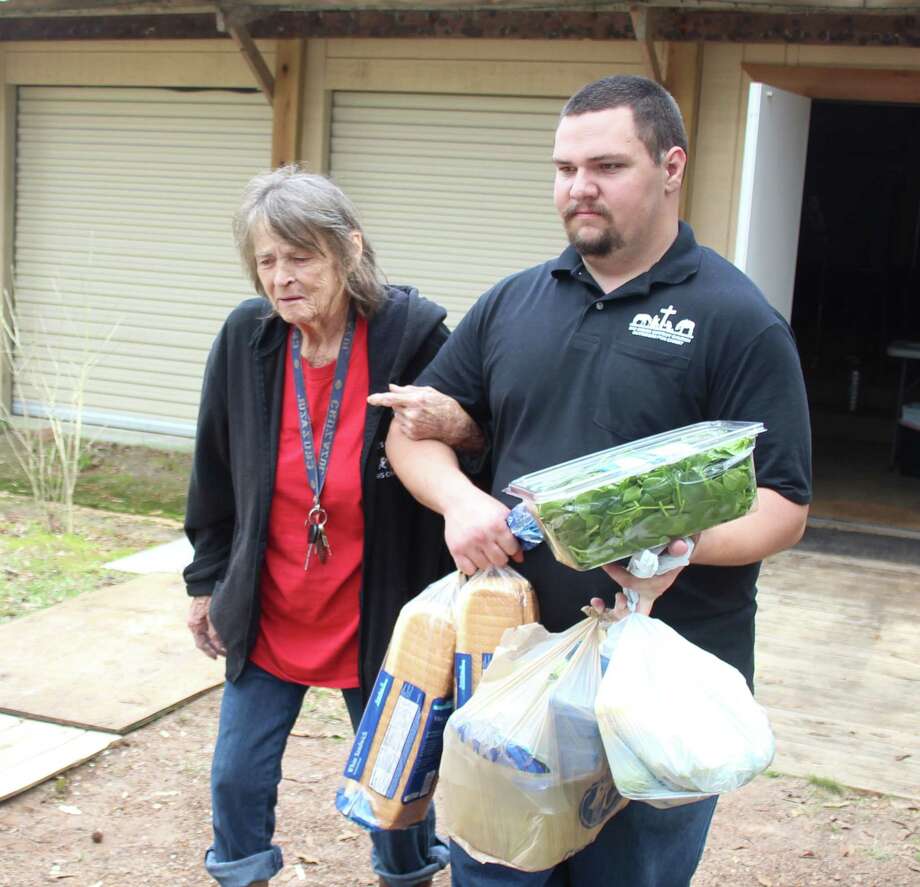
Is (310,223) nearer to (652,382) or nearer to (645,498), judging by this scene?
(652,382)

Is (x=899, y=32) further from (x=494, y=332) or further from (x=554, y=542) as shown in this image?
(x=554, y=542)

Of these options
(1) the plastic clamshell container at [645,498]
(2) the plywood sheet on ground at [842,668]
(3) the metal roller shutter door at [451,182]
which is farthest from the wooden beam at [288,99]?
(1) the plastic clamshell container at [645,498]

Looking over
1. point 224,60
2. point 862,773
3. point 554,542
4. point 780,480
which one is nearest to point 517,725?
point 554,542

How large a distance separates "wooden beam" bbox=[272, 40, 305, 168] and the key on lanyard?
21.4ft

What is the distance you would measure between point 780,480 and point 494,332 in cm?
63

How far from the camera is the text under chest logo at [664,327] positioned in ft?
7.42

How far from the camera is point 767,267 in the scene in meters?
7.60

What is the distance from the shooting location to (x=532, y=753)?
2141 mm

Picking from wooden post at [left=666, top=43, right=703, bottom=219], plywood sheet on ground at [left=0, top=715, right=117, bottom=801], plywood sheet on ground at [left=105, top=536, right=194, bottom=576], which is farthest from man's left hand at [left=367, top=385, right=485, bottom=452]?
wooden post at [left=666, top=43, right=703, bottom=219]

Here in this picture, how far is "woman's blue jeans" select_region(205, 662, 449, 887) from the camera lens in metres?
2.93

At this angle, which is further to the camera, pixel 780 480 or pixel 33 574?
pixel 33 574

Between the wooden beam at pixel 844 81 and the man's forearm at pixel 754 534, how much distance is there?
6.02 m

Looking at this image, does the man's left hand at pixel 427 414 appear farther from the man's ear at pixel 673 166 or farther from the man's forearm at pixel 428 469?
the man's ear at pixel 673 166

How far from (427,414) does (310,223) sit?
1.87 feet
